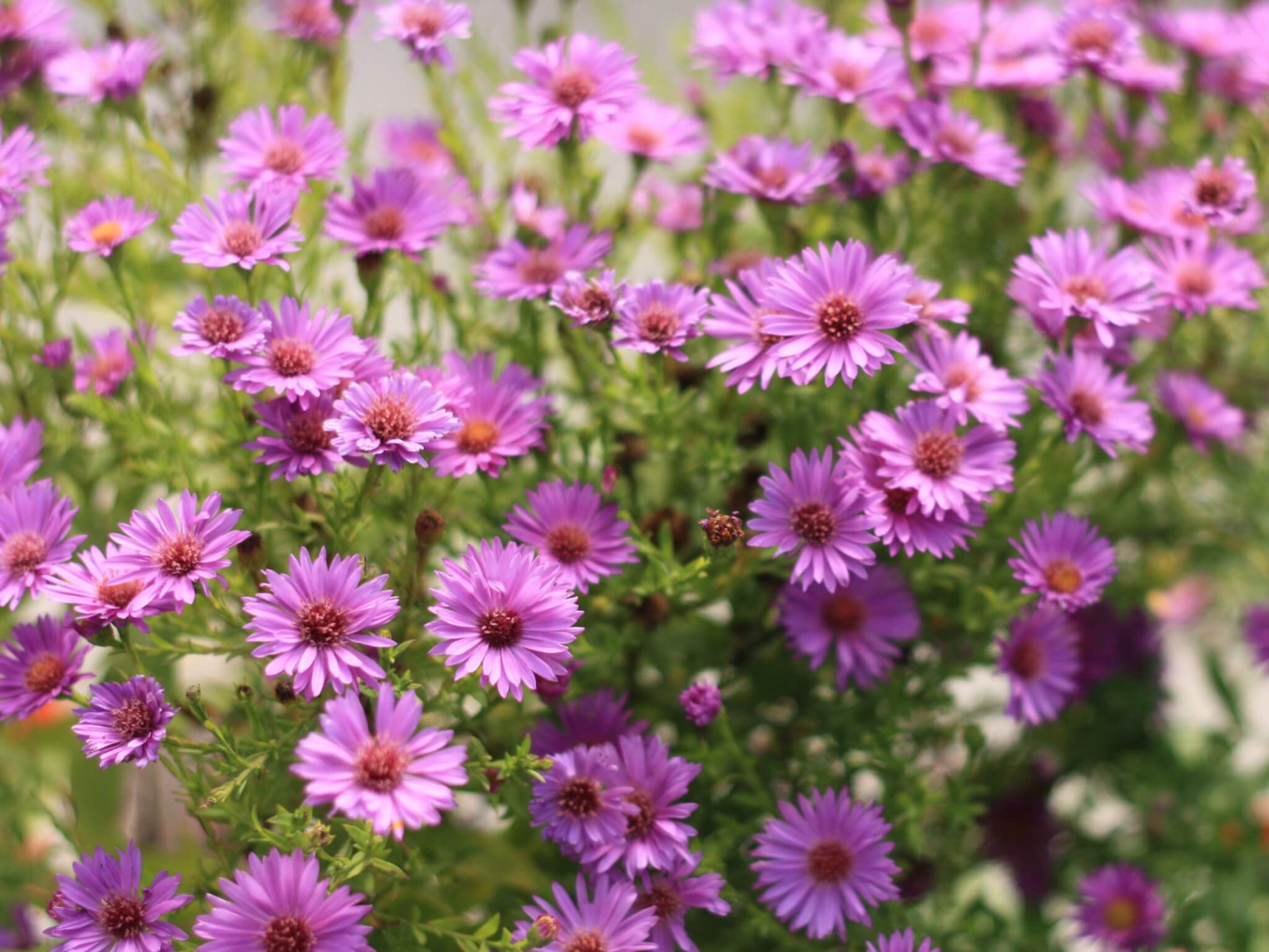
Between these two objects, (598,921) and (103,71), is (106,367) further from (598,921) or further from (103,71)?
(598,921)

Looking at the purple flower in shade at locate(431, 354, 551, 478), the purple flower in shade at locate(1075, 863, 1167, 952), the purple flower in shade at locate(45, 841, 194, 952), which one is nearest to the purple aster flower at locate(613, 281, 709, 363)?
the purple flower in shade at locate(431, 354, 551, 478)

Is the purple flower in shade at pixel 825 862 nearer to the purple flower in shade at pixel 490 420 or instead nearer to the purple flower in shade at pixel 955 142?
the purple flower in shade at pixel 490 420

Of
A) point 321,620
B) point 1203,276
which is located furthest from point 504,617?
point 1203,276

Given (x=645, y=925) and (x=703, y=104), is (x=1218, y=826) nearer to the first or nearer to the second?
(x=645, y=925)

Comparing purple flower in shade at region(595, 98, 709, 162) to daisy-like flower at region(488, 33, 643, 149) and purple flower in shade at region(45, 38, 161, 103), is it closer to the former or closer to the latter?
daisy-like flower at region(488, 33, 643, 149)

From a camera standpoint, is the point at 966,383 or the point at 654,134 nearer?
the point at 966,383

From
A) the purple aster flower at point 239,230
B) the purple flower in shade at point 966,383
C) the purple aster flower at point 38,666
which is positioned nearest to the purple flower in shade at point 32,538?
the purple aster flower at point 38,666
